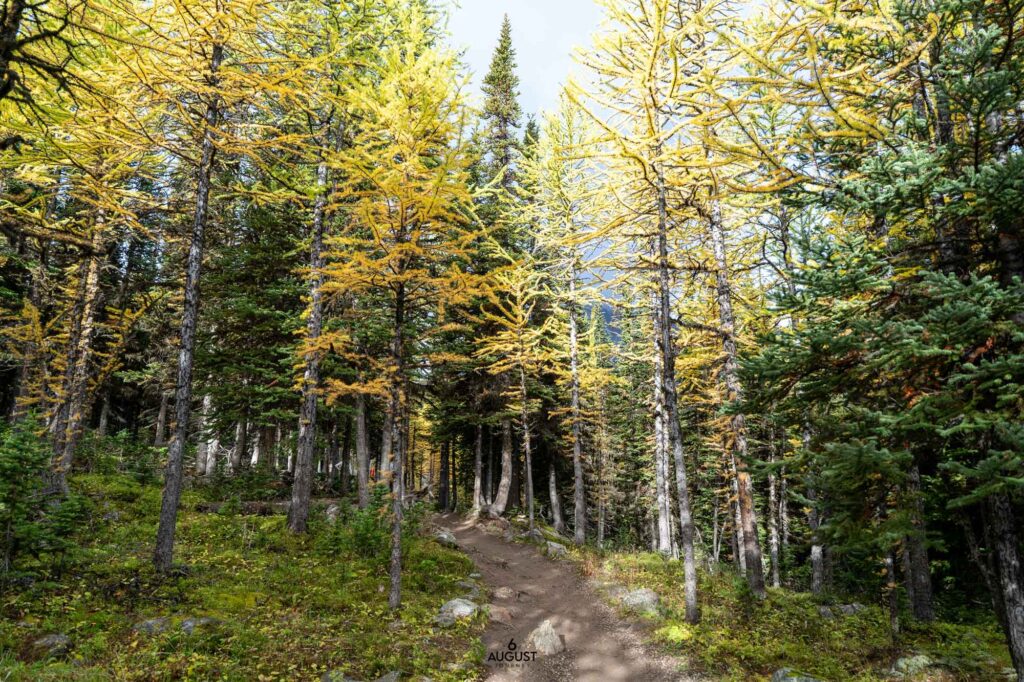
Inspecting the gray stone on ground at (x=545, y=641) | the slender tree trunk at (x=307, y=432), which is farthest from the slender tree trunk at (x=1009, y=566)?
the slender tree trunk at (x=307, y=432)

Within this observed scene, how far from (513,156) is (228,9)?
19.3m

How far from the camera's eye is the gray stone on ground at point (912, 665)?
7.64m

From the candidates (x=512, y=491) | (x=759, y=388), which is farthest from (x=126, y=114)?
(x=512, y=491)

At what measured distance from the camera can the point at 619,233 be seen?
12133 millimetres

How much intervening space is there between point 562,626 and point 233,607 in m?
Answer: 7.21

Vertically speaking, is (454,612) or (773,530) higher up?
(454,612)

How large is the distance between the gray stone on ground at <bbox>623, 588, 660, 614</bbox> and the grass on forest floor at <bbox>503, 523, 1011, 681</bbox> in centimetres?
Result: 28

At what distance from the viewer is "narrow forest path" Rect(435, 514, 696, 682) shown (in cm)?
884

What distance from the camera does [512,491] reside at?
1048 inches

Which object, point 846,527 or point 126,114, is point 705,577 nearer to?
point 846,527

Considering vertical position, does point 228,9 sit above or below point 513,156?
below

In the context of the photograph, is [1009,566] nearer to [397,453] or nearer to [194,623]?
[397,453]

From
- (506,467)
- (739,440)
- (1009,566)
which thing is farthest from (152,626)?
(506,467)

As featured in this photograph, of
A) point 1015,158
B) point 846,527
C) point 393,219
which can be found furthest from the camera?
point 393,219
